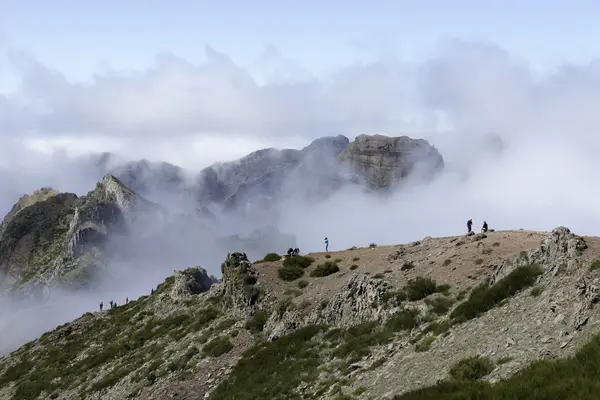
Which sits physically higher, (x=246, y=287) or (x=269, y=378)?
(x=246, y=287)

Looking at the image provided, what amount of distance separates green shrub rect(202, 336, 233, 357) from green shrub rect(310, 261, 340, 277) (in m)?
12.9

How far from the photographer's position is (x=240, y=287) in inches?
2493

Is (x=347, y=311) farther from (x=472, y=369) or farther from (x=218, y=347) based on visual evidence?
(x=472, y=369)

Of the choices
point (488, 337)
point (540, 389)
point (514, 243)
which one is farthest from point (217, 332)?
point (540, 389)

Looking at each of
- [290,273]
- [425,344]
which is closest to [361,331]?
[425,344]

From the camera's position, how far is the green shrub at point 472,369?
25.1m

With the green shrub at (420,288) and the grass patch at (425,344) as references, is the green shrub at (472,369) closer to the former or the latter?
the grass patch at (425,344)

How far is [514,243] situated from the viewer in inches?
1853

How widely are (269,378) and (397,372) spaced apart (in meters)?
13.7

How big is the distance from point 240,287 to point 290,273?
6.07m

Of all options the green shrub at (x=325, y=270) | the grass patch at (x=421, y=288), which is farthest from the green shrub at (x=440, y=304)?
the green shrub at (x=325, y=270)

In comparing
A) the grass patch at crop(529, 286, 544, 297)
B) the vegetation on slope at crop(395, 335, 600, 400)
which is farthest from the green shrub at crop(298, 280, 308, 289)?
the vegetation on slope at crop(395, 335, 600, 400)

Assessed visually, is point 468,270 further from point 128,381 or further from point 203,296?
point 203,296

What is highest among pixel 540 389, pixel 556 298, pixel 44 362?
pixel 556 298
